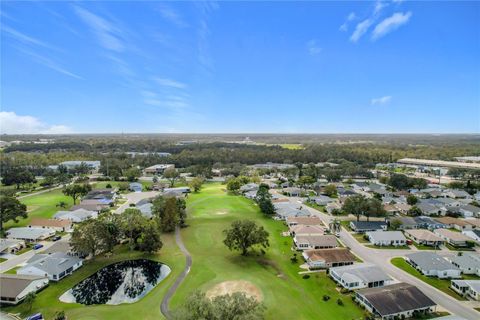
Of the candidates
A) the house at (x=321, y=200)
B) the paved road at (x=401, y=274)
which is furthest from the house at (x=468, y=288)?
the house at (x=321, y=200)

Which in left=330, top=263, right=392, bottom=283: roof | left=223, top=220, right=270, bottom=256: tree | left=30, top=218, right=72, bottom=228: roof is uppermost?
left=223, top=220, right=270, bottom=256: tree

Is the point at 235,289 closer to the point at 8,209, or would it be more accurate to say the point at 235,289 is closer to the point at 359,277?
the point at 359,277

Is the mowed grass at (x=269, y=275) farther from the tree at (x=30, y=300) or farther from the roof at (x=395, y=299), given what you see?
the tree at (x=30, y=300)

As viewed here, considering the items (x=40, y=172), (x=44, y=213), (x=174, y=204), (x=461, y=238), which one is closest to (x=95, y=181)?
(x=40, y=172)

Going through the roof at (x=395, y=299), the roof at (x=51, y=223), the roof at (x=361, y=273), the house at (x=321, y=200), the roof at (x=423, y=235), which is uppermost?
the roof at (x=395, y=299)

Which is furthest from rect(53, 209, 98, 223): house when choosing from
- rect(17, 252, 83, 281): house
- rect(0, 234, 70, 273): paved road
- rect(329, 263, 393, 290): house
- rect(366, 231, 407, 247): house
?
rect(366, 231, 407, 247): house

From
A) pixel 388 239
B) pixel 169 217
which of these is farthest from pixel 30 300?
pixel 388 239

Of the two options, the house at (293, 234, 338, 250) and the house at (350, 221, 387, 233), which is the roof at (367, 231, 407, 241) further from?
the house at (293, 234, 338, 250)
